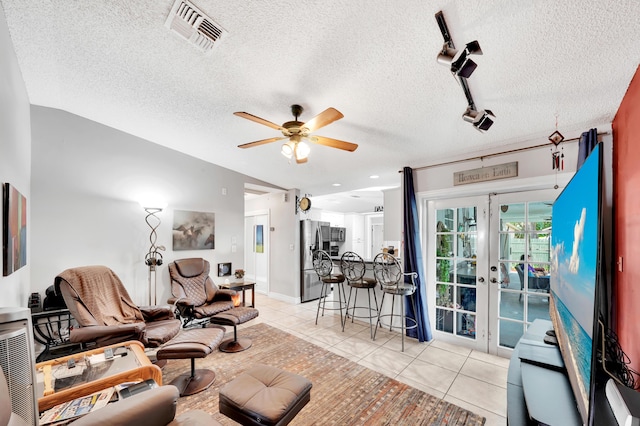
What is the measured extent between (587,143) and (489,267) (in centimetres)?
155

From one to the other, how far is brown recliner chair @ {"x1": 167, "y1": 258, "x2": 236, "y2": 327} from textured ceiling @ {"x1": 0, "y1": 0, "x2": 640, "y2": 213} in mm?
2046

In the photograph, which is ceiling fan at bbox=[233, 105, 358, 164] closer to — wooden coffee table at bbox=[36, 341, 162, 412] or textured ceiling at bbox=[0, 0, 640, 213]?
textured ceiling at bbox=[0, 0, 640, 213]

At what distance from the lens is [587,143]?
236 cm

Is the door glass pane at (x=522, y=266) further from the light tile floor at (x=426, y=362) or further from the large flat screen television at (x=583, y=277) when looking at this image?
the large flat screen television at (x=583, y=277)

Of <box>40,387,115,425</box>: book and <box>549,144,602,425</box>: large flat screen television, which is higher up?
<box>549,144,602,425</box>: large flat screen television

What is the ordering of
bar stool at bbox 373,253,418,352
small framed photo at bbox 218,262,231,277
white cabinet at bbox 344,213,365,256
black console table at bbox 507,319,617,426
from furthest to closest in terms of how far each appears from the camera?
1. white cabinet at bbox 344,213,365,256
2. small framed photo at bbox 218,262,231,277
3. bar stool at bbox 373,253,418,352
4. black console table at bbox 507,319,617,426

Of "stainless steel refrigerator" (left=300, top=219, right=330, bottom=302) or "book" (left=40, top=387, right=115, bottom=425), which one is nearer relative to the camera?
"book" (left=40, top=387, right=115, bottom=425)

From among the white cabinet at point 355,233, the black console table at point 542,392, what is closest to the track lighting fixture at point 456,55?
the black console table at point 542,392

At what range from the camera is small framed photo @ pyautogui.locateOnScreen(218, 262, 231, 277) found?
4.64 meters

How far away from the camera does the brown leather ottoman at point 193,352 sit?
2.29 metres

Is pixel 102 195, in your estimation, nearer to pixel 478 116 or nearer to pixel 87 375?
pixel 87 375

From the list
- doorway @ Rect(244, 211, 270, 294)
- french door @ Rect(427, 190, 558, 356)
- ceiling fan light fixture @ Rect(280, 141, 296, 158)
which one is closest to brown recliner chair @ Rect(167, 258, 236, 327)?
doorway @ Rect(244, 211, 270, 294)

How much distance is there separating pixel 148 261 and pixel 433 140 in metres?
4.15

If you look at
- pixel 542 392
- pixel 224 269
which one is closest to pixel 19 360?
pixel 542 392
